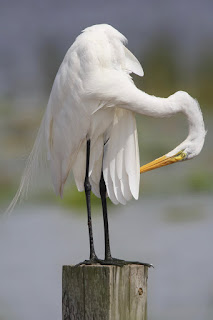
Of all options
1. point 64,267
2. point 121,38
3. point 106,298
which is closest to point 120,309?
point 106,298

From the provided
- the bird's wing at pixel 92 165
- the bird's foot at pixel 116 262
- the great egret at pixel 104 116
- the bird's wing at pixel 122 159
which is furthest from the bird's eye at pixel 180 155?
the bird's foot at pixel 116 262

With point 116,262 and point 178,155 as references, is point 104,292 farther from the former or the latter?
point 178,155

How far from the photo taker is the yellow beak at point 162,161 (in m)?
3.46

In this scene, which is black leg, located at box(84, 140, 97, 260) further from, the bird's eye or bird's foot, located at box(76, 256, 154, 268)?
the bird's eye

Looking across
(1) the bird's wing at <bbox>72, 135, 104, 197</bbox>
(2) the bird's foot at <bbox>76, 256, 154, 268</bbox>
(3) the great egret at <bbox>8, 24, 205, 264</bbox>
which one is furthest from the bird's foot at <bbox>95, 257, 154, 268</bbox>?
(1) the bird's wing at <bbox>72, 135, 104, 197</bbox>

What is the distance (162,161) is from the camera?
11.6 feet

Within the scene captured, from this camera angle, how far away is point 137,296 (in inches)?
110

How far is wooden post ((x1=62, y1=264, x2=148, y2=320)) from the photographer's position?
2.70 meters

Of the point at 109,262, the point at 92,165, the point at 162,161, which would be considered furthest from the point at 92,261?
the point at 162,161

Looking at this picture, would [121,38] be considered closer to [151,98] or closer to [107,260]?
[151,98]

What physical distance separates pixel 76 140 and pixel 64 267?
0.83 meters

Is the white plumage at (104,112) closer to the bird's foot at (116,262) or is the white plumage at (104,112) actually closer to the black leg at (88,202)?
the black leg at (88,202)

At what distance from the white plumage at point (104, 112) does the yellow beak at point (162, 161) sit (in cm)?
5

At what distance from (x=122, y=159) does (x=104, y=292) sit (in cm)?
98
